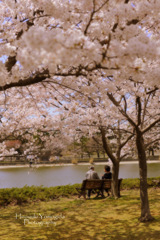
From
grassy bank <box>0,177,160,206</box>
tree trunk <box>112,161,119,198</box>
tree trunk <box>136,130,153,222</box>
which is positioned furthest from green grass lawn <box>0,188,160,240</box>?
tree trunk <box>112,161,119,198</box>

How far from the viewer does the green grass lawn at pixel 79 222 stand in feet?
16.3

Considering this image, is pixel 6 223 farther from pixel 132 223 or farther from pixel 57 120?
pixel 57 120

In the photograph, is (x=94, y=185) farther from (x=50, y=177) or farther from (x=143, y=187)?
(x=50, y=177)

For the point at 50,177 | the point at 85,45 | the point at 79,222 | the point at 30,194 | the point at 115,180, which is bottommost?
the point at 50,177

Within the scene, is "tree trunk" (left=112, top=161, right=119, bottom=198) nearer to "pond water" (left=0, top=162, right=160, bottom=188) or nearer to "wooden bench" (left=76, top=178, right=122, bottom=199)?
"wooden bench" (left=76, top=178, right=122, bottom=199)

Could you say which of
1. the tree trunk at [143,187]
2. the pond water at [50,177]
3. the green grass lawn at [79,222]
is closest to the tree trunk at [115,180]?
the green grass lawn at [79,222]

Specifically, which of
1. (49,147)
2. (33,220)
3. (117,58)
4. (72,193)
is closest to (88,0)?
(117,58)

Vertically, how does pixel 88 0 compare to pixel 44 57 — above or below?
above

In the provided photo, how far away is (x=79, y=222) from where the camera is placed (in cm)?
589

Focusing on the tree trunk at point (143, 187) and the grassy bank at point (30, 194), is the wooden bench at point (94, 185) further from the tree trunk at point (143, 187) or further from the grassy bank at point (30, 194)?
the tree trunk at point (143, 187)

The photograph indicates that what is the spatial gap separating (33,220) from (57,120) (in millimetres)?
4087

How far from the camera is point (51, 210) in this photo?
7.27 m

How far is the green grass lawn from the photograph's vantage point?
4.95 meters

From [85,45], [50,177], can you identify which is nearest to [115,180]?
[85,45]
